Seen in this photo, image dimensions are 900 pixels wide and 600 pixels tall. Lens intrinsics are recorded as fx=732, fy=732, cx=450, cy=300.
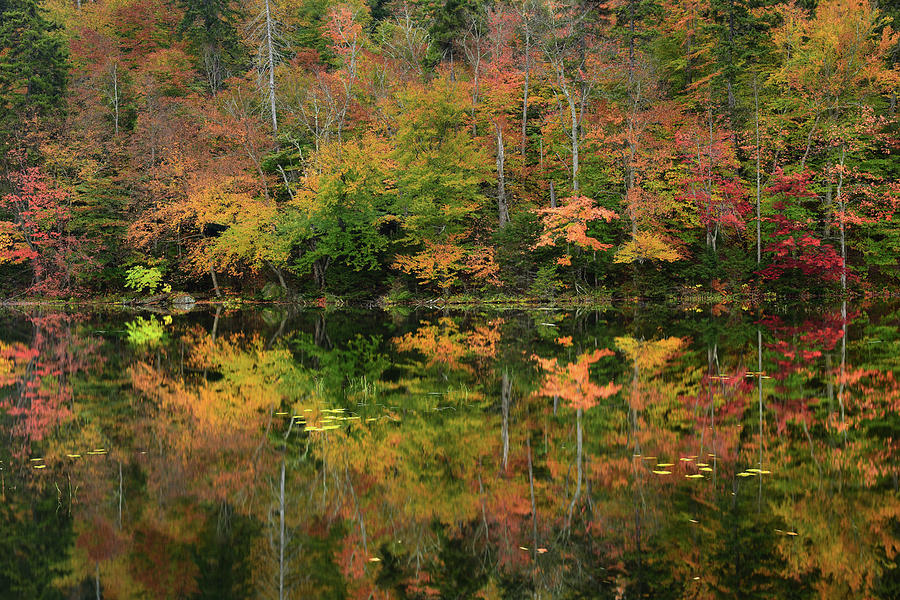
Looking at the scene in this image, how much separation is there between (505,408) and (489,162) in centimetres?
2604

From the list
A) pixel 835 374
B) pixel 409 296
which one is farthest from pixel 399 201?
pixel 835 374

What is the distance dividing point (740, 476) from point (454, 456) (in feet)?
9.59

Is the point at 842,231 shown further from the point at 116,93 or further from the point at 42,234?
the point at 116,93

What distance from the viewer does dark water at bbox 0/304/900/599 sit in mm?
5184

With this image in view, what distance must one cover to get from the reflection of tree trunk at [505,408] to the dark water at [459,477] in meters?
0.06

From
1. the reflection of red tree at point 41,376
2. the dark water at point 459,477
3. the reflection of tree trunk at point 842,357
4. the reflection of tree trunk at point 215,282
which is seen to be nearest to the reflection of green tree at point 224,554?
the dark water at point 459,477

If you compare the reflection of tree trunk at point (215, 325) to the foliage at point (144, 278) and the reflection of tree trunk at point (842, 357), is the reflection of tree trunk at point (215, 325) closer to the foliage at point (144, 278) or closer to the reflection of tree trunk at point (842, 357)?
the foliage at point (144, 278)

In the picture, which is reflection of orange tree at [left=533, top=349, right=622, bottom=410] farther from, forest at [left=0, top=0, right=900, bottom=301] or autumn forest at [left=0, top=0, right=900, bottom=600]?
forest at [left=0, top=0, right=900, bottom=301]

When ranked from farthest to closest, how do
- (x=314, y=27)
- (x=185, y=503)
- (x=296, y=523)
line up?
(x=314, y=27) → (x=185, y=503) → (x=296, y=523)

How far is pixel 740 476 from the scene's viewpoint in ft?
23.1

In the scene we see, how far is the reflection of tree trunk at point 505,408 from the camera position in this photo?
8094 millimetres

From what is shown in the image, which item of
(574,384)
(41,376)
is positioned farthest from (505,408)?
(41,376)

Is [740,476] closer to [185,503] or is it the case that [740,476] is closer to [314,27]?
[185,503]

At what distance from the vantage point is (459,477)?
727 cm
